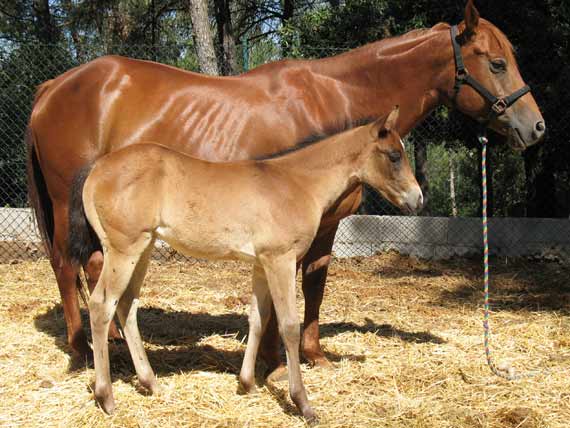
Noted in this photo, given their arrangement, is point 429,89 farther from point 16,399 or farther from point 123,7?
point 123,7

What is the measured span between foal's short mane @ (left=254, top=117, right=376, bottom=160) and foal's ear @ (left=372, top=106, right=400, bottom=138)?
22 cm

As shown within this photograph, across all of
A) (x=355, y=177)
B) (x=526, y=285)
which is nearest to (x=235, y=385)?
(x=355, y=177)

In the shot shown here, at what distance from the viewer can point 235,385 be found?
3713 mm

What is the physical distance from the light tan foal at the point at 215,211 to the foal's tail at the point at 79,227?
1.42 feet

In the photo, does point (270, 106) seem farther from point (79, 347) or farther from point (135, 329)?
point (79, 347)

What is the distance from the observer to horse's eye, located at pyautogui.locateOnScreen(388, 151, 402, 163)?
338cm

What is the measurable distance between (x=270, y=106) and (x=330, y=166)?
80cm

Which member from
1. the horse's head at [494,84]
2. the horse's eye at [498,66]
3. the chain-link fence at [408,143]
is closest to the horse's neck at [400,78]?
the horse's head at [494,84]

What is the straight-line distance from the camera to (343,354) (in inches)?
170

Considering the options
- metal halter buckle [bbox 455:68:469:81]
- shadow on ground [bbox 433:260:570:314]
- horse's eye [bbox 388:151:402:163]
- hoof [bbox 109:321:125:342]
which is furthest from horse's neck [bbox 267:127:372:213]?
shadow on ground [bbox 433:260:570:314]

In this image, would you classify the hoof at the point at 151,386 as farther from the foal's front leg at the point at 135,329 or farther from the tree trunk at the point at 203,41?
the tree trunk at the point at 203,41

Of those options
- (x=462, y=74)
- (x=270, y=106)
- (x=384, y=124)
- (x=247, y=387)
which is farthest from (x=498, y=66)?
(x=247, y=387)

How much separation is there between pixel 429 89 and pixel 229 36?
7.24 meters

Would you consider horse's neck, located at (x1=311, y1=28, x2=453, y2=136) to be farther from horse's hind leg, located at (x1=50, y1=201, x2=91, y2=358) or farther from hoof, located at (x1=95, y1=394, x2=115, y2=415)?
hoof, located at (x1=95, y1=394, x2=115, y2=415)
